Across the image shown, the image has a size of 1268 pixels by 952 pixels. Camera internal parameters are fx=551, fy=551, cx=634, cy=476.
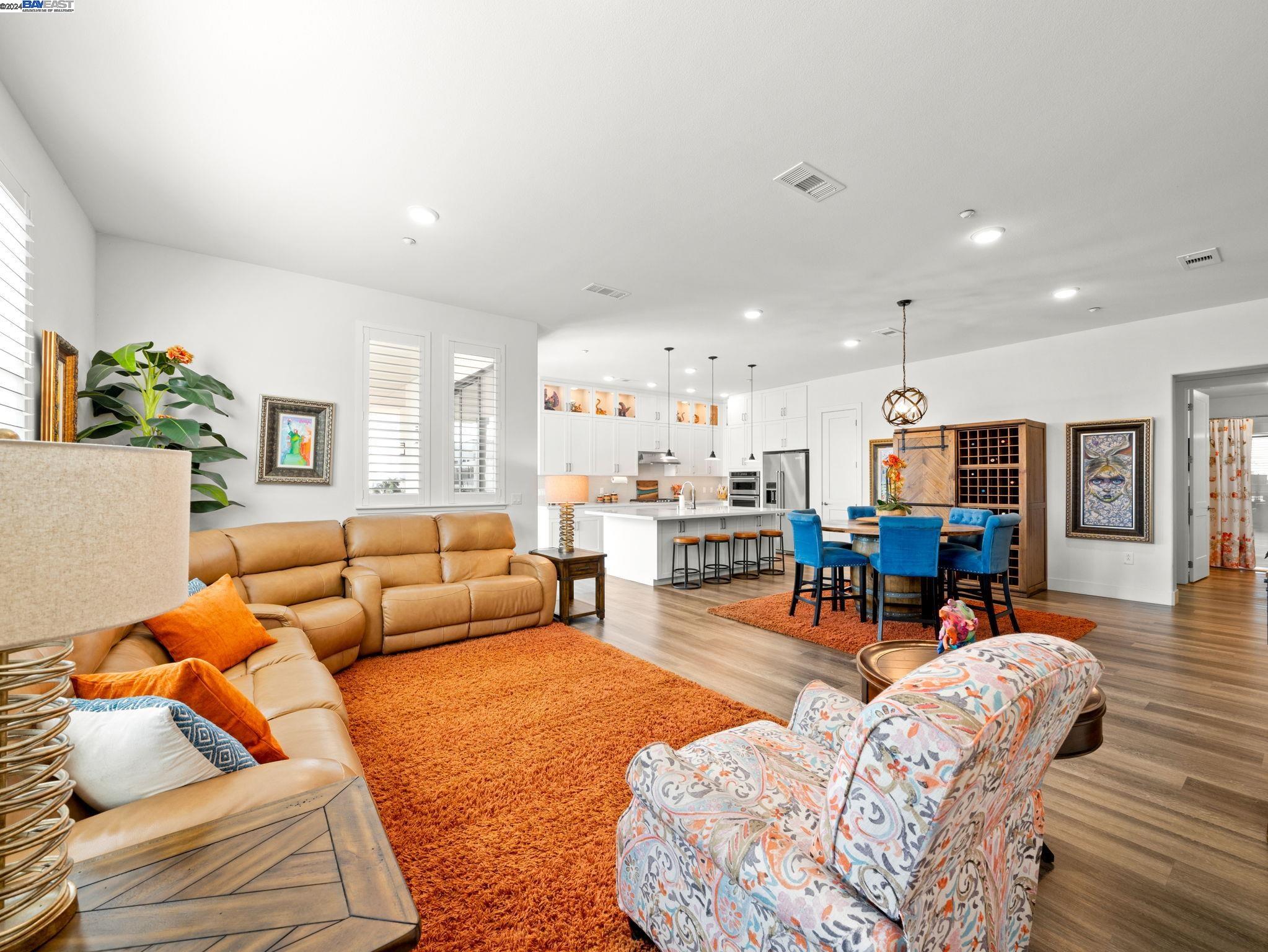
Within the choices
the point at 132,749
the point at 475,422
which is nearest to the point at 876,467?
the point at 475,422

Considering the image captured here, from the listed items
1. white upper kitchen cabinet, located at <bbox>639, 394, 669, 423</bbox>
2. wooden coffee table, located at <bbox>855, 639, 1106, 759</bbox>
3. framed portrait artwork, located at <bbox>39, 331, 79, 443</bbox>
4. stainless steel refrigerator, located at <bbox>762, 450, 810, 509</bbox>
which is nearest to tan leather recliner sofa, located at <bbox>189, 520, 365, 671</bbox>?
framed portrait artwork, located at <bbox>39, 331, 79, 443</bbox>

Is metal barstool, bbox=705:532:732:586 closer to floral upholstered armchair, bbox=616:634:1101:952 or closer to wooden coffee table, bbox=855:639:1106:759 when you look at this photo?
wooden coffee table, bbox=855:639:1106:759

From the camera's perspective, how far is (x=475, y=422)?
5.18m

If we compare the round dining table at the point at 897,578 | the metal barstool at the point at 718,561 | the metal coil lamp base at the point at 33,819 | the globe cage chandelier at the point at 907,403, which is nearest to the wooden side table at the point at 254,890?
the metal coil lamp base at the point at 33,819

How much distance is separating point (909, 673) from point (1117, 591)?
6.25m

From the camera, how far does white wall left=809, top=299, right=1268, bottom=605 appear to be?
5090mm

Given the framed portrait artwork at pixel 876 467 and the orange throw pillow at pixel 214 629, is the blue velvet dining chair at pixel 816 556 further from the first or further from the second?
the orange throw pillow at pixel 214 629

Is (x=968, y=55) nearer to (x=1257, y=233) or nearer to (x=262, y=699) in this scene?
(x=1257, y=233)

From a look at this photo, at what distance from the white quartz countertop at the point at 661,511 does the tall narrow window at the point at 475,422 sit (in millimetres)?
2101

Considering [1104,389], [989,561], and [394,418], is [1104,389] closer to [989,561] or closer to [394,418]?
[989,561]

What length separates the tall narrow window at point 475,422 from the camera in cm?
510

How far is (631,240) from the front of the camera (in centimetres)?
369

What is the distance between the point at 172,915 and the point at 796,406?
8908mm

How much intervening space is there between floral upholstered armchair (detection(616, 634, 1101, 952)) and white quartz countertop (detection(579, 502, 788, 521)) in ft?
16.7
